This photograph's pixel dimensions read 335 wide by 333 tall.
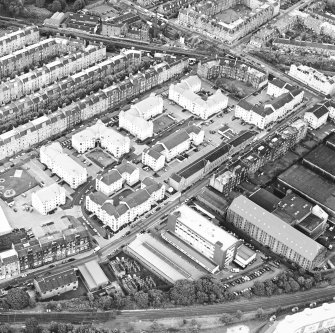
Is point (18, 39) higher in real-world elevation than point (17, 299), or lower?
higher

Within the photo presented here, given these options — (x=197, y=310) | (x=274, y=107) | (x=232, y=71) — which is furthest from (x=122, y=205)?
(x=232, y=71)

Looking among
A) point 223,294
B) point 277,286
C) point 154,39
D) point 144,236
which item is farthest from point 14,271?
point 154,39

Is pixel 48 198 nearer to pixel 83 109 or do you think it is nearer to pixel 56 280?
pixel 56 280

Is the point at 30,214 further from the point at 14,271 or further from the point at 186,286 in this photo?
the point at 186,286

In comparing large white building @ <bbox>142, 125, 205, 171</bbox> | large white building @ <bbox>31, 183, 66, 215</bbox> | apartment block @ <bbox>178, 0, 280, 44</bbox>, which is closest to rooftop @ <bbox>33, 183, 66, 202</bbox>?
large white building @ <bbox>31, 183, 66, 215</bbox>

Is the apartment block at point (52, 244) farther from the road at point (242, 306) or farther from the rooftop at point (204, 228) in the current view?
the rooftop at point (204, 228)

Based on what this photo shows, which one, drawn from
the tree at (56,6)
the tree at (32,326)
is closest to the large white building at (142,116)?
the tree at (56,6)
